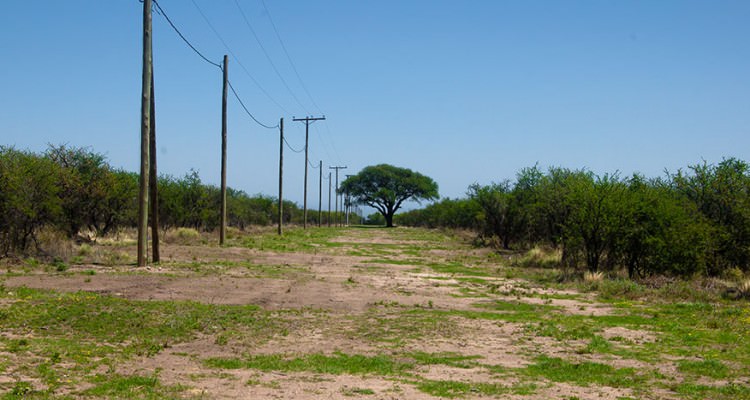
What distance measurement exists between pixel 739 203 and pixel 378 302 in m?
14.1

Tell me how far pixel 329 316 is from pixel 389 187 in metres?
90.8

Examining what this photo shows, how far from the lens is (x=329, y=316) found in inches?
531

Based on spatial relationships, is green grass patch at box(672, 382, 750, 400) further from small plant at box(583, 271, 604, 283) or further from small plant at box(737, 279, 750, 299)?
small plant at box(583, 271, 604, 283)

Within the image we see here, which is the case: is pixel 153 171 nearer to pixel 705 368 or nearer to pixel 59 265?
pixel 59 265

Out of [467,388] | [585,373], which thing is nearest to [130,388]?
[467,388]

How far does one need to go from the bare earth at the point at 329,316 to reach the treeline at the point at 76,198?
3.50 meters

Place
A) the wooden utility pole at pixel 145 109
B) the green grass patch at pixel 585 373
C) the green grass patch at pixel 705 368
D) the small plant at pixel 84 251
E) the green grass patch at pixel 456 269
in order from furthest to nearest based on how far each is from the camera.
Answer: the green grass patch at pixel 456 269 < the small plant at pixel 84 251 < the wooden utility pole at pixel 145 109 < the green grass patch at pixel 705 368 < the green grass patch at pixel 585 373

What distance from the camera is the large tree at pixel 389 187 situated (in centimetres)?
10369

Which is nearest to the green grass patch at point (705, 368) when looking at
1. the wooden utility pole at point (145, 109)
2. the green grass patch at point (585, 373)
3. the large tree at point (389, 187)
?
the green grass patch at point (585, 373)

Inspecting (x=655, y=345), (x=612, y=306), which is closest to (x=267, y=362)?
(x=655, y=345)

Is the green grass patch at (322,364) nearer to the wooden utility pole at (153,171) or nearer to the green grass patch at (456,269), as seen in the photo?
the wooden utility pole at (153,171)

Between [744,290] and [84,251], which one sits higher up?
[84,251]

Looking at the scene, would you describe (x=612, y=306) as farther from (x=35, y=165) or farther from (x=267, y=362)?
(x=35, y=165)

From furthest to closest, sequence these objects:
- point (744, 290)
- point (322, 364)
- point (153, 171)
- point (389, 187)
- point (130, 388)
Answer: point (389, 187) < point (153, 171) < point (744, 290) < point (322, 364) < point (130, 388)
